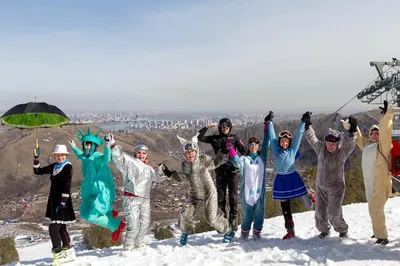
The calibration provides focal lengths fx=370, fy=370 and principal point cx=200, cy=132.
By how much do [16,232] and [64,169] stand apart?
71602 millimetres

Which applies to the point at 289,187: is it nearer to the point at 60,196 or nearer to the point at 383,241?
the point at 383,241

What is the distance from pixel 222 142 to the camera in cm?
618

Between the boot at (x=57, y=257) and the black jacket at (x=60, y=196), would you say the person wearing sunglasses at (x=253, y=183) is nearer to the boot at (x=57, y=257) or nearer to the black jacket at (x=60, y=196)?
the black jacket at (x=60, y=196)

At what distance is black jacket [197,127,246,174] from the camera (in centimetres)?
618

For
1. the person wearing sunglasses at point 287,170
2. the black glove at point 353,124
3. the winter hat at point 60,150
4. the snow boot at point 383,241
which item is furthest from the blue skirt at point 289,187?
the winter hat at point 60,150

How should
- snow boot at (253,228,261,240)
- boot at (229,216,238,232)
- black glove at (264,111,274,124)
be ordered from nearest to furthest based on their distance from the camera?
black glove at (264,111,274,124) < snow boot at (253,228,261,240) < boot at (229,216,238,232)

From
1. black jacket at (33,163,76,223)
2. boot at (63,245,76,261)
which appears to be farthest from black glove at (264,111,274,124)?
boot at (63,245,76,261)

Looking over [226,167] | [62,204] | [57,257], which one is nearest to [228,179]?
[226,167]

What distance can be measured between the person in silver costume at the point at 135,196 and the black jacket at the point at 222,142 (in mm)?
1126

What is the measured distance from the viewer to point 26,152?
13850 cm

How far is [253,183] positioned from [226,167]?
568mm

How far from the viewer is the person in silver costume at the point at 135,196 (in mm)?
5615

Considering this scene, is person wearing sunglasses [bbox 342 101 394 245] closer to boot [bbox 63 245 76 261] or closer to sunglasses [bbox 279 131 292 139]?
sunglasses [bbox 279 131 292 139]

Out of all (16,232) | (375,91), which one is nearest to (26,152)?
(16,232)
